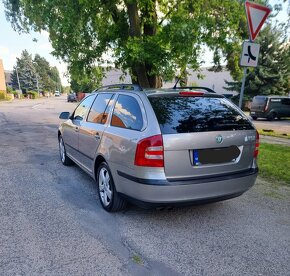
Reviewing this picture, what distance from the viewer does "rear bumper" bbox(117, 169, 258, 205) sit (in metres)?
2.96

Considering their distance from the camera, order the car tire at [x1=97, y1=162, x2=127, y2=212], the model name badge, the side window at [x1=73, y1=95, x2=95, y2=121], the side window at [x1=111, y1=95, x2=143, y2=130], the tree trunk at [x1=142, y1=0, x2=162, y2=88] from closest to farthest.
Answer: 1. the side window at [x1=111, y1=95, x2=143, y2=130]
2. the model name badge
3. the car tire at [x1=97, y1=162, x2=127, y2=212]
4. the side window at [x1=73, y1=95, x2=95, y2=121]
5. the tree trunk at [x1=142, y1=0, x2=162, y2=88]

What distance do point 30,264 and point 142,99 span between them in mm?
2158

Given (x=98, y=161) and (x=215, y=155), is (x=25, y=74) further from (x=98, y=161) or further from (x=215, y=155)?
(x=215, y=155)

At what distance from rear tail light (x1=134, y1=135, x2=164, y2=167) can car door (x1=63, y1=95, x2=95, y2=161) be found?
7.13ft

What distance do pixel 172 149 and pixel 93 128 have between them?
1.70 meters

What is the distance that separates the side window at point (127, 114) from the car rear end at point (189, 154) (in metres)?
0.18

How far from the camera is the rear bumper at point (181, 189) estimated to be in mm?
2959

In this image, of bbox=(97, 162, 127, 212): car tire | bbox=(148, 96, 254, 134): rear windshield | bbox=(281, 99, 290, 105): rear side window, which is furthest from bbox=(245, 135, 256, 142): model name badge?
bbox=(281, 99, 290, 105): rear side window

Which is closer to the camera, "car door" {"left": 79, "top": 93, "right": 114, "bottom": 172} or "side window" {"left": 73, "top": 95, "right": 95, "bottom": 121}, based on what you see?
"car door" {"left": 79, "top": 93, "right": 114, "bottom": 172}

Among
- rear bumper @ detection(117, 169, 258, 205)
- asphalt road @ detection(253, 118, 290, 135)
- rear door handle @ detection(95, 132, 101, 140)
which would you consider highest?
rear door handle @ detection(95, 132, 101, 140)

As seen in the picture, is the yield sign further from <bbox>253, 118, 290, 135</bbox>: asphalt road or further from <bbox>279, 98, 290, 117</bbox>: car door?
→ <bbox>279, 98, 290, 117</bbox>: car door

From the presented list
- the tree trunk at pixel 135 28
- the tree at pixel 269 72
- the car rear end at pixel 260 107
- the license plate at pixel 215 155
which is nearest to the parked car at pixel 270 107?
the car rear end at pixel 260 107

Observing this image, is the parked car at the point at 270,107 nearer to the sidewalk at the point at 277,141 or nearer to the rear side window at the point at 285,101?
the rear side window at the point at 285,101

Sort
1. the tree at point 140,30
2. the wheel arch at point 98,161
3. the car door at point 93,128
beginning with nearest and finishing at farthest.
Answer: the wheel arch at point 98,161
the car door at point 93,128
the tree at point 140,30
